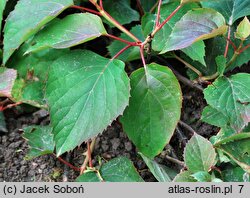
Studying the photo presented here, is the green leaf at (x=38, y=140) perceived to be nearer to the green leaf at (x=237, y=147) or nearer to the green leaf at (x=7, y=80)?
the green leaf at (x=7, y=80)

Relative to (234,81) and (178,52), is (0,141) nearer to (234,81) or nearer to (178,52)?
(178,52)

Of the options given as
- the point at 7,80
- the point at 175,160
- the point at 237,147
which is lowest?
the point at 175,160

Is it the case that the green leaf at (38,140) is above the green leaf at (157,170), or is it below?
above

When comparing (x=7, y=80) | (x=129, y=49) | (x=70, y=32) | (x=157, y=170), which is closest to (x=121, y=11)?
(x=129, y=49)

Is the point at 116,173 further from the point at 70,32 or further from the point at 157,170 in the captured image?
the point at 70,32

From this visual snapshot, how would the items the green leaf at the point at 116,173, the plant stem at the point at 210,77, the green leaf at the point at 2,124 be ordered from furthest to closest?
the green leaf at the point at 2,124 → the plant stem at the point at 210,77 → the green leaf at the point at 116,173

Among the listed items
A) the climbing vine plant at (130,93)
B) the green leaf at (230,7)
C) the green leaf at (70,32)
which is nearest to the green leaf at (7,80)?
the climbing vine plant at (130,93)

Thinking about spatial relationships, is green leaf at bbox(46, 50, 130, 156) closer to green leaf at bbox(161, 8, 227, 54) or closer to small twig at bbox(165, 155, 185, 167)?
green leaf at bbox(161, 8, 227, 54)
